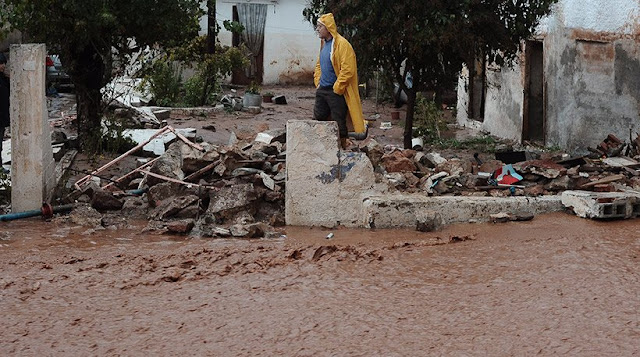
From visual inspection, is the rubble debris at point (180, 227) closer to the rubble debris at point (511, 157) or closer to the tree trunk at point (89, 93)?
the tree trunk at point (89, 93)

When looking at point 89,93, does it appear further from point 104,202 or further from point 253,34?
point 253,34

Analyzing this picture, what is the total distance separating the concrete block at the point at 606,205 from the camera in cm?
816

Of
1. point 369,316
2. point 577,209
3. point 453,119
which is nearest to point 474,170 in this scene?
point 577,209

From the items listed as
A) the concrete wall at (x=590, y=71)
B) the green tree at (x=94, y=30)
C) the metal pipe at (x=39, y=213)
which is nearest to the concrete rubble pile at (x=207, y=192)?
the metal pipe at (x=39, y=213)

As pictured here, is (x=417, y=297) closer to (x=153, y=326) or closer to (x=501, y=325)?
(x=501, y=325)

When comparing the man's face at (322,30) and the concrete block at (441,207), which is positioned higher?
the man's face at (322,30)

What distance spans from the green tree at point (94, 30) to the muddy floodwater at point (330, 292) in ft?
10.7

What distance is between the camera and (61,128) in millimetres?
14062

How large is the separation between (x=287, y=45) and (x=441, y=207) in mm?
21069

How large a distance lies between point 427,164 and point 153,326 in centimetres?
491

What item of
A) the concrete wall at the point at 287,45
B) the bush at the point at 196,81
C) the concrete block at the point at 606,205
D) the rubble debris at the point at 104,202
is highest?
the concrete wall at the point at 287,45

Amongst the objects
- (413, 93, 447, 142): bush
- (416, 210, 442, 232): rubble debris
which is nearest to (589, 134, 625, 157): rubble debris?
(416, 210, 442, 232): rubble debris

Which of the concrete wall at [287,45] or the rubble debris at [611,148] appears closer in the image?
the rubble debris at [611,148]

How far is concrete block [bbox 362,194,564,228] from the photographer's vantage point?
8195mm
